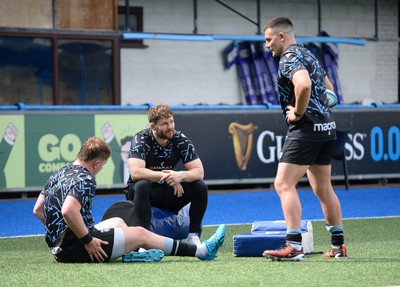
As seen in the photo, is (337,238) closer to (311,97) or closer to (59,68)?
(311,97)

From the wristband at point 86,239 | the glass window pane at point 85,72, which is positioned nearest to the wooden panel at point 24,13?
the glass window pane at point 85,72

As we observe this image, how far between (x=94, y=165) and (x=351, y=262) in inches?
77.9

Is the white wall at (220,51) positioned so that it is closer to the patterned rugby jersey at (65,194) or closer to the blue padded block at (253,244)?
the blue padded block at (253,244)

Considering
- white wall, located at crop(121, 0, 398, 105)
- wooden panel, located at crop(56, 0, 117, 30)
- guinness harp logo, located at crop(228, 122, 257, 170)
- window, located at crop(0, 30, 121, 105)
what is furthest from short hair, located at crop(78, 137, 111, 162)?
white wall, located at crop(121, 0, 398, 105)

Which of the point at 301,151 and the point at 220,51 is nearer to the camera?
the point at 301,151

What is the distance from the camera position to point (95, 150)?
771cm

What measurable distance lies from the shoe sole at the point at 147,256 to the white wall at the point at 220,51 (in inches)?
483

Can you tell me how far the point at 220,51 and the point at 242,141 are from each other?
495 centimetres

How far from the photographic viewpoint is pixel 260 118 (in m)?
16.8

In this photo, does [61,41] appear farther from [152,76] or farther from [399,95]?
[399,95]

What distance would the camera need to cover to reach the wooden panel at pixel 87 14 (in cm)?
1752

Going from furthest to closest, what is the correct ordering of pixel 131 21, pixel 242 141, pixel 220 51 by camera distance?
1. pixel 220 51
2. pixel 131 21
3. pixel 242 141

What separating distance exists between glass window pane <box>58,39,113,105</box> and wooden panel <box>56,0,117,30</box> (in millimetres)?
263

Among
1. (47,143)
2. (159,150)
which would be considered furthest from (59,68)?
(159,150)
